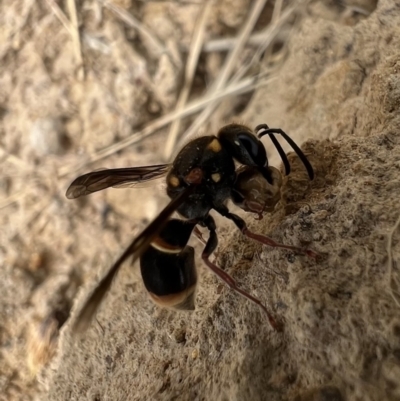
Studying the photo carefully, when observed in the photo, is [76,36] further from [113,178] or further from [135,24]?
[113,178]

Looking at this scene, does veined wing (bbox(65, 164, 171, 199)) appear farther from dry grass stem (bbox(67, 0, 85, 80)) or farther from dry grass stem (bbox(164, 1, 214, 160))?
dry grass stem (bbox(67, 0, 85, 80))

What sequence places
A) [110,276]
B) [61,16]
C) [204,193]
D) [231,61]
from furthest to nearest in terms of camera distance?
1. [231,61]
2. [61,16]
3. [204,193]
4. [110,276]

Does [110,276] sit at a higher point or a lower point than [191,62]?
higher

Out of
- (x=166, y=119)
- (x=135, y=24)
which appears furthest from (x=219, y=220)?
(x=135, y=24)

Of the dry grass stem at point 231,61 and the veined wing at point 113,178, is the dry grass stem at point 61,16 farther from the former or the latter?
the veined wing at point 113,178

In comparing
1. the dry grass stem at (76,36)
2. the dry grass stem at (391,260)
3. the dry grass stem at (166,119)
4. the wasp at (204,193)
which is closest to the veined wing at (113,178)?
the wasp at (204,193)

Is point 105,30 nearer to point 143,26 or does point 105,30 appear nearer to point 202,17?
point 143,26
